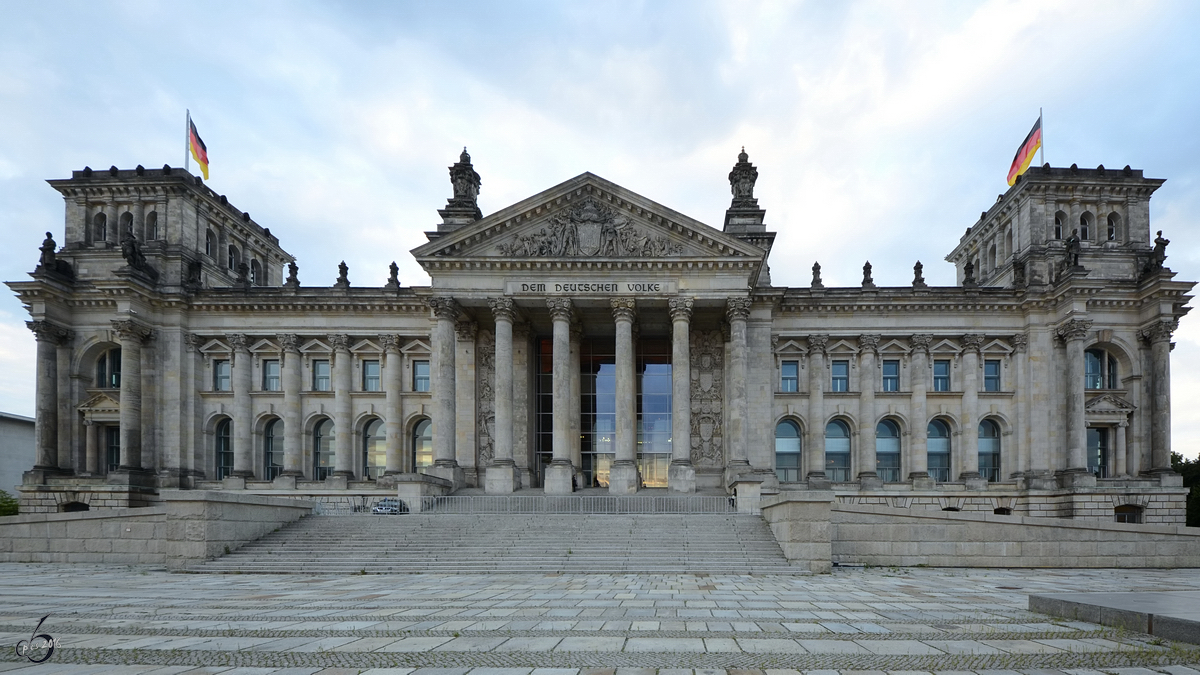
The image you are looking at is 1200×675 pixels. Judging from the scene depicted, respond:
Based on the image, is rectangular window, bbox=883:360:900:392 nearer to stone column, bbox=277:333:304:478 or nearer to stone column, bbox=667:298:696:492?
stone column, bbox=667:298:696:492

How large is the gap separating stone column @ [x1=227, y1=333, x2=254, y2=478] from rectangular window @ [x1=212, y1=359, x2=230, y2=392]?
790 mm

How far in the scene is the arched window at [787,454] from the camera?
50.2 metres

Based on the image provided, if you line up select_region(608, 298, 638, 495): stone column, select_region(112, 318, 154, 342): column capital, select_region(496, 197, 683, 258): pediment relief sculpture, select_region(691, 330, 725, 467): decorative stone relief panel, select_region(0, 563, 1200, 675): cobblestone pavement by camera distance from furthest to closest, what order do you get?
select_region(691, 330, 725, 467): decorative stone relief panel → select_region(112, 318, 154, 342): column capital → select_region(496, 197, 683, 258): pediment relief sculpture → select_region(608, 298, 638, 495): stone column → select_region(0, 563, 1200, 675): cobblestone pavement

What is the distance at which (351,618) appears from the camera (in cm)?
1477

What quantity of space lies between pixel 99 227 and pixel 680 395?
4141cm

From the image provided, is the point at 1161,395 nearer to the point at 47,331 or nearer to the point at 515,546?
the point at 515,546

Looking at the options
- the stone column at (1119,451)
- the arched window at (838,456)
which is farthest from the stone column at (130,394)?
the stone column at (1119,451)

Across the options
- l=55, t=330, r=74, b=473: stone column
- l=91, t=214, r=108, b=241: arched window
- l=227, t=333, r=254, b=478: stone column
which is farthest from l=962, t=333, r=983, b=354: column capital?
l=55, t=330, r=74, b=473: stone column

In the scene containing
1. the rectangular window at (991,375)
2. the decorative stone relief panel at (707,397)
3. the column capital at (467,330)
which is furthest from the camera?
the rectangular window at (991,375)

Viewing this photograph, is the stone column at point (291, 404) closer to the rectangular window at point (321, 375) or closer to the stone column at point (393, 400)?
the rectangular window at point (321, 375)

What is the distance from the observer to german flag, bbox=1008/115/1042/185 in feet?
159

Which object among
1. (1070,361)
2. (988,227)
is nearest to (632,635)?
(1070,361)

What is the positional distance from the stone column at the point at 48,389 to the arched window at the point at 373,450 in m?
18.8

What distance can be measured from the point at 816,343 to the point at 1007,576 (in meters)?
25.8
